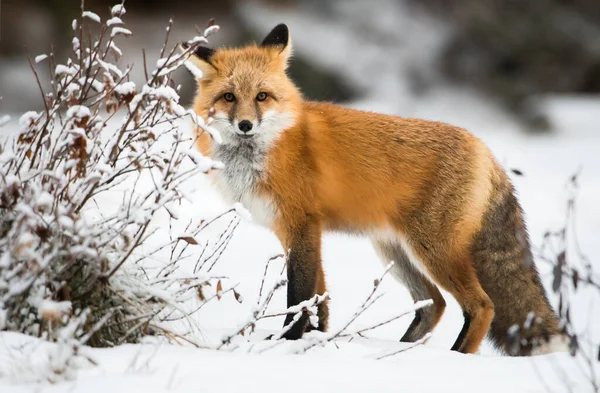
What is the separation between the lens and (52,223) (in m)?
2.40

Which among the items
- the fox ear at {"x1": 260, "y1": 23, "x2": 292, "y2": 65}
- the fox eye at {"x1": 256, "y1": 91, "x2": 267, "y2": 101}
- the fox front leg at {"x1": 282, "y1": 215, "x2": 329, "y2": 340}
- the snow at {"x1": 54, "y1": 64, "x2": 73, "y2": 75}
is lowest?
the fox front leg at {"x1": 282, "y1": 215, "x2": 329, "y2": 340}

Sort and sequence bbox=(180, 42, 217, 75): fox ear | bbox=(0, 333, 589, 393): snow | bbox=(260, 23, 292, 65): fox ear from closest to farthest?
bbox=(0, 333, 589, 393): snow, bbox=(180, 42, 217, 75): fox ear, bbox=(260, 23, 292, 65): fox ear

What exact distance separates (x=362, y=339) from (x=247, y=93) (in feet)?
4.58

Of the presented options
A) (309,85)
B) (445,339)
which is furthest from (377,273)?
(309,85)

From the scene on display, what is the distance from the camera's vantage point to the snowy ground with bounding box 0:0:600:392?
2.22 meters

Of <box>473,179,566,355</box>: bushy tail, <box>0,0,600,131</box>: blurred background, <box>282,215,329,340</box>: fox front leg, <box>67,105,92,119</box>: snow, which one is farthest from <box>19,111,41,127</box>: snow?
<box>0,0,600,131</box>: blurred background

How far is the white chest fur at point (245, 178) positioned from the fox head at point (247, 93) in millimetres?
62

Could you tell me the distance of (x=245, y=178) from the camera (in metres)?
3.69

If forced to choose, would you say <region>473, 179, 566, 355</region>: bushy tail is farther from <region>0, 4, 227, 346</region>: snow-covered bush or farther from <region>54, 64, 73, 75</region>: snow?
<region>54, 64, 73, 75</region>: snow

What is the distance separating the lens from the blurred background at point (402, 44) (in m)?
11.3

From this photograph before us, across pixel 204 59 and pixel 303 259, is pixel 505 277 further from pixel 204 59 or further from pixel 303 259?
pixel 204 59

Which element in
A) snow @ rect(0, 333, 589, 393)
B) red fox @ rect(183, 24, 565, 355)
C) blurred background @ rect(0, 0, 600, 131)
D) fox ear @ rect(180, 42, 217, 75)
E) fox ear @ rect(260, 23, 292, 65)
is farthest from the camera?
blurred background @ rect(0, 0, 600, 131)

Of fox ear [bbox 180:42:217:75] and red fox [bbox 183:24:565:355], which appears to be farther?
fox ear [bbox 180:42:217:75]

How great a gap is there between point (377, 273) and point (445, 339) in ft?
3.90
